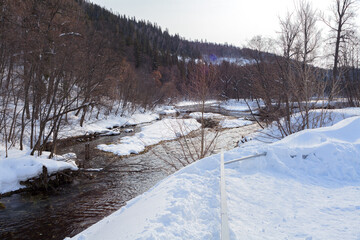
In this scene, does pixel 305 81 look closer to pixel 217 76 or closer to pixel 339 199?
pixel 217 76

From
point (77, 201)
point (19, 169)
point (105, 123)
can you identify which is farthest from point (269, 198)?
point (105, 123)

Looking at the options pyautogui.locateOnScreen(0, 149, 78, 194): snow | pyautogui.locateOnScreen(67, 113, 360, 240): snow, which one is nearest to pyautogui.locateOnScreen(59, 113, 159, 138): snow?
pyautogui.locateOnScreen(0, 149, 78, 194): snow

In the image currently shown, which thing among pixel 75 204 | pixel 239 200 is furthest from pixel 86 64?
pixel 239 200

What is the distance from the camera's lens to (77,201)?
8.11 metres

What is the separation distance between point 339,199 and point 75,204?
792 centimetres

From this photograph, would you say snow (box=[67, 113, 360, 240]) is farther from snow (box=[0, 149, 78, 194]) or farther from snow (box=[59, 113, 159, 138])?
snow (box=[59, 113, 159, 138])

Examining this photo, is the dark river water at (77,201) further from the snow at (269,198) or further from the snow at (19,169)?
the snow at (269,198)

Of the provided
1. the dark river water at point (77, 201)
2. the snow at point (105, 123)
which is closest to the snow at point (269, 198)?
the dark river water at point (77, 201)

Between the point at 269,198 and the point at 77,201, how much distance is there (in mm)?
7036

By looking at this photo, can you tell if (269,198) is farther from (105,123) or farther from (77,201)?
(105,123)

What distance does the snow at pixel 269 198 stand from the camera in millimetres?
2969

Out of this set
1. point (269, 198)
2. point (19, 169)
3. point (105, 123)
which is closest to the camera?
point (269, 198)

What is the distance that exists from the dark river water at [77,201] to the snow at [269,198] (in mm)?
2688

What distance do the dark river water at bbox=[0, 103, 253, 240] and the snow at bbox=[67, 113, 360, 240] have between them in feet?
8.82
